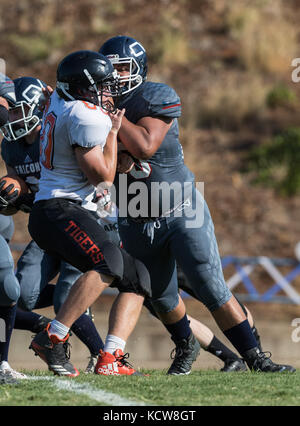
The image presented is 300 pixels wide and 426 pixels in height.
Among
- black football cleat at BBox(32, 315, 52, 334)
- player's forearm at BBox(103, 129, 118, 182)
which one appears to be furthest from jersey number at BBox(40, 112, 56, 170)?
black football cleat at BBox(32, 315, 52, 334)

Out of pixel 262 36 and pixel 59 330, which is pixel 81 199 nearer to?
pixel 59 330

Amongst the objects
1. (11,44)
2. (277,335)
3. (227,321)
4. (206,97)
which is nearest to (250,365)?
(227,321)

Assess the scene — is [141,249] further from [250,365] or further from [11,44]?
[11,44]

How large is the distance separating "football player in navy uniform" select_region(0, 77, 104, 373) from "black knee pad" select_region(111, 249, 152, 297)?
1.11 m

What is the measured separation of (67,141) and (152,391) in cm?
139

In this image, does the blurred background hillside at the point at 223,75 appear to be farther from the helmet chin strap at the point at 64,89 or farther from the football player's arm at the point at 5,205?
the helmet chin strap at the point at 64,89

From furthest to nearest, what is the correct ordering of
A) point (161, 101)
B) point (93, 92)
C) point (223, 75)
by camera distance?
point (223, 75), point (161, 101), point (93, 92)

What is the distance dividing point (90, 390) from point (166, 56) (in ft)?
62.9

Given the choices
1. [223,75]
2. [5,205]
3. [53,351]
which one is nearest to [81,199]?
Result: [53,351]

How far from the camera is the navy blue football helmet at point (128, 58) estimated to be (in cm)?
521

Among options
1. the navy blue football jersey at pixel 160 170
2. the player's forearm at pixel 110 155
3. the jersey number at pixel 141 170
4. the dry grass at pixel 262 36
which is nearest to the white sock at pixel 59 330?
the player's forearm at pixel 110 155

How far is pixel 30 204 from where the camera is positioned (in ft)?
19.5

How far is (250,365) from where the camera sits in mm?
5391

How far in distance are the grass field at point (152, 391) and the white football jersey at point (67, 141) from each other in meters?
1.01
